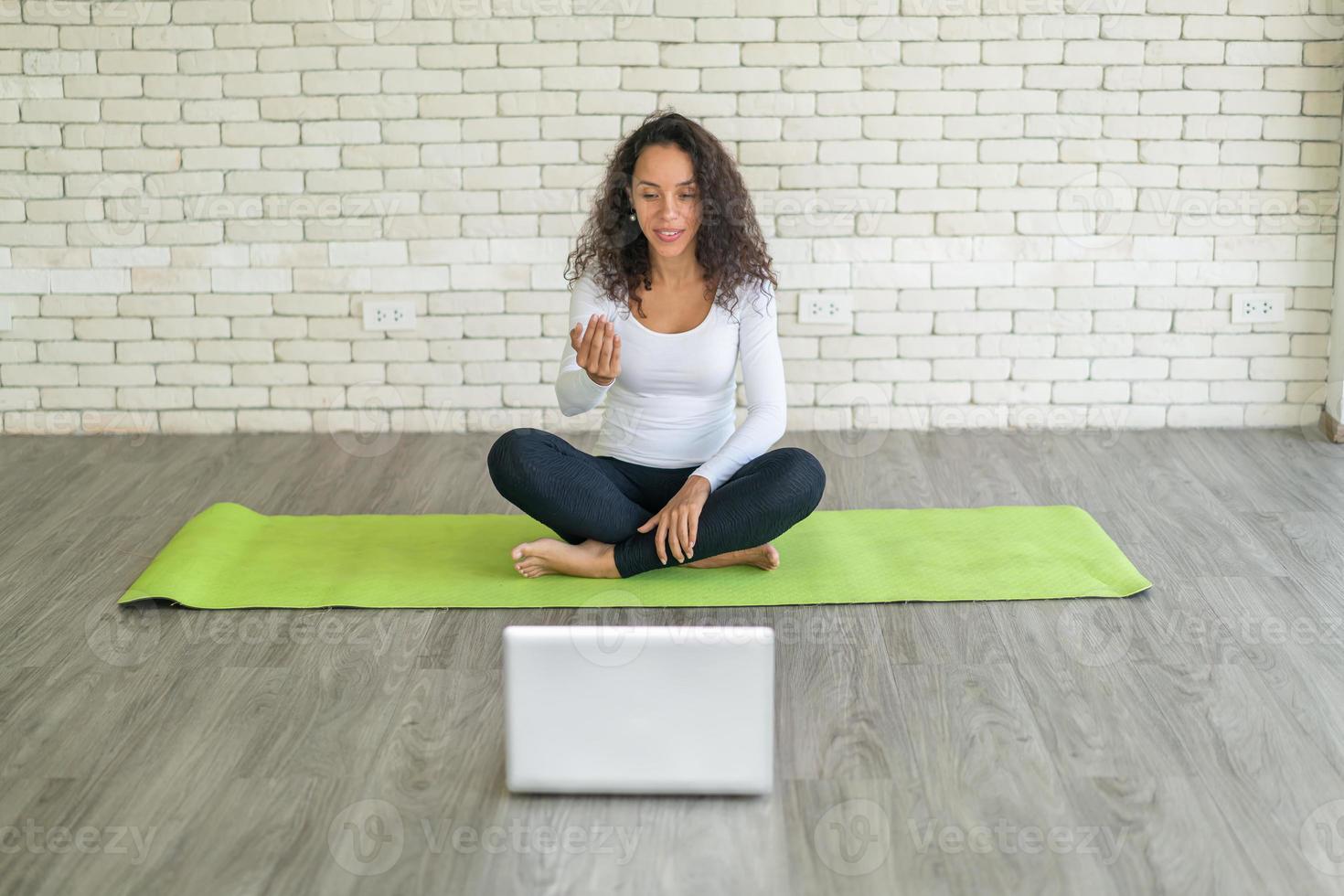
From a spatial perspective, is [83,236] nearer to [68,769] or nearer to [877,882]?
[68,769]

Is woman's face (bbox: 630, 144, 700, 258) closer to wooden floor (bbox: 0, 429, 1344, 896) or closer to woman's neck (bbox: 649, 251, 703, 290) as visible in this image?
woman's neck (bbox: 649, 251, 703, 290)

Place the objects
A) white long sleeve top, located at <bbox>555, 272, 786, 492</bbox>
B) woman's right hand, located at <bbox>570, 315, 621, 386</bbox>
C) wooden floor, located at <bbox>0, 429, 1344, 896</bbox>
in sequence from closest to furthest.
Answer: wooden floor, located at <bbox>0, 429, 1344, 896</bbox>, woman's right hand, located at <bbox>570, 315, 621, 386</bbox>, white long sleeve top, located at <bbox>555, 272, 786, 492</bbox>

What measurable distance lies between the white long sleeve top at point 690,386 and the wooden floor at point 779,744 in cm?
38

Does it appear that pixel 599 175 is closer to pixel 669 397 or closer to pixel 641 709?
pixel 669 397

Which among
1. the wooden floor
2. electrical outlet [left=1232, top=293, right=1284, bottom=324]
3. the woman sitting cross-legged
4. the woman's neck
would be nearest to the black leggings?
the woman sitting cross-legged

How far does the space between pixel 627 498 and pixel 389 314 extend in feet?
5.22

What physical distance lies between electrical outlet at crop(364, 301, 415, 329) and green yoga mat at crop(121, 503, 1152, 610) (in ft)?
3.17

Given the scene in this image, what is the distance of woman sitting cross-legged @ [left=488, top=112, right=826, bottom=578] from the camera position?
116 inches

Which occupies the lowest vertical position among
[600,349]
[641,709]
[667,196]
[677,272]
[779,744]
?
[779,744]

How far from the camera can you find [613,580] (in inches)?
120

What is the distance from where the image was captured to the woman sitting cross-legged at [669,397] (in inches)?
116

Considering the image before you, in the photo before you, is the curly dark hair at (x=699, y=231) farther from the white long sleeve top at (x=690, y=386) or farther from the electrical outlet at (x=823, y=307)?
the electrical outlet at (x=823, y=307)

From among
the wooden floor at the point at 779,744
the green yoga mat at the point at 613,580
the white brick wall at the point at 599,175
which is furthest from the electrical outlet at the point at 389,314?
the wooden floor at the point at 779,744

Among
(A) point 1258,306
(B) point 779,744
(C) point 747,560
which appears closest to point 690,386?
(C) point 747,560
